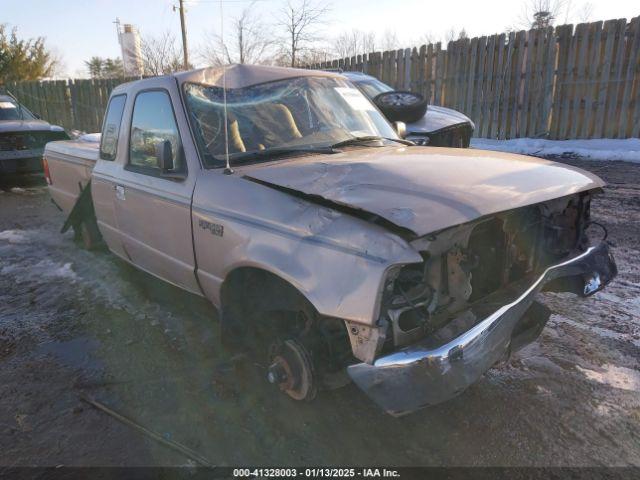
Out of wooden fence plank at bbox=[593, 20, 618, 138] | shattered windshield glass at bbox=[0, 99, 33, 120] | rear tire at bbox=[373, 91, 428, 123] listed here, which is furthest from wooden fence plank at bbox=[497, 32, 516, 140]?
shattered windshield glass at bbox=[0, 99, 33, 120]

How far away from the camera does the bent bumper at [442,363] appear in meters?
1.98

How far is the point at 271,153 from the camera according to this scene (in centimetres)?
307

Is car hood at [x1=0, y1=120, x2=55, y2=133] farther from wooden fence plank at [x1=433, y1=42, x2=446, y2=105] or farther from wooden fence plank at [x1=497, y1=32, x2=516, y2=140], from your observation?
wooden fence plank at [x1=497, y1=32, x2=516, y2=140]

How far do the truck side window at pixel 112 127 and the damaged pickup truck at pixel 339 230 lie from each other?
98 mm

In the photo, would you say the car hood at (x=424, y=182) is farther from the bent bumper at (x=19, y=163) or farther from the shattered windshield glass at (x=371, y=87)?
the bent bumper at (x=19, y=163)

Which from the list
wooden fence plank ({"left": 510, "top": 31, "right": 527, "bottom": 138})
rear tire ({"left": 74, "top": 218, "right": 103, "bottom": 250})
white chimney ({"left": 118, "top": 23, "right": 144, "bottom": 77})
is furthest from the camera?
white chimney ({"left": 118, "top": 23, "right": 144, "bottom": 77})

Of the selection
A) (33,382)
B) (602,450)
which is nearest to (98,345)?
(33,382)

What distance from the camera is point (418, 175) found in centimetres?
248

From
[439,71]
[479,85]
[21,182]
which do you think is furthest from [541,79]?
[21,182]

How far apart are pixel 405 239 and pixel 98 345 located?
2.66 m

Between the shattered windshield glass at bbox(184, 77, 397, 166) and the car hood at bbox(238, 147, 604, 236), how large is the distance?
264mm

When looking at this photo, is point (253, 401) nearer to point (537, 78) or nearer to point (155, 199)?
point (155, 199)

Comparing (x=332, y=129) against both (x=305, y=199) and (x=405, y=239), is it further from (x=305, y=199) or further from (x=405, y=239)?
(x=405, y=239)

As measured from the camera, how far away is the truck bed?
198 inches
